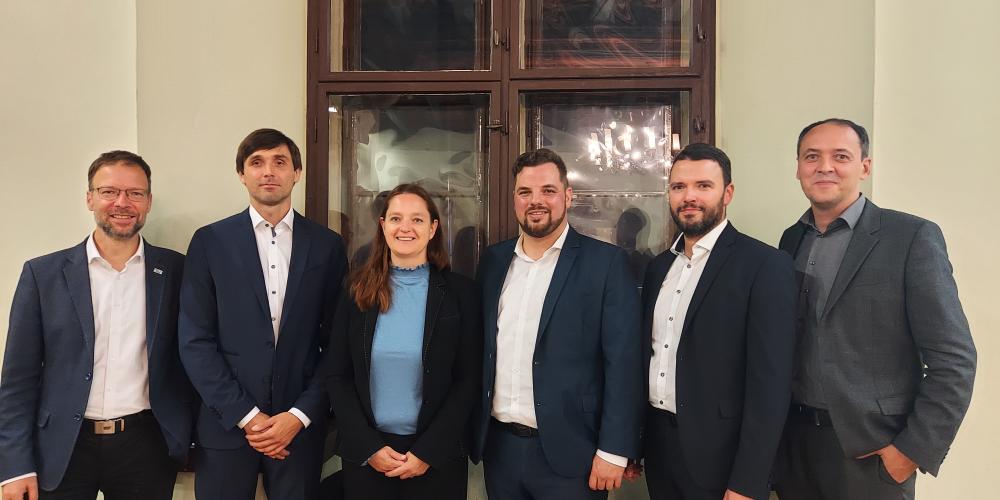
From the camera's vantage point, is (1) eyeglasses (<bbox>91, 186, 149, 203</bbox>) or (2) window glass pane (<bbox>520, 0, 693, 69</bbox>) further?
(2) window glass pane (<bbox>520, 0, 693, 69</bbox>)

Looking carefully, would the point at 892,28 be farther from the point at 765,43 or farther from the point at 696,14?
the point at 696,14

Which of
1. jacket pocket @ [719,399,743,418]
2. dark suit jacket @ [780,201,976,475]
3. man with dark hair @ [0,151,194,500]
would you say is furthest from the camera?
man with dark hair @ [0,151,194,500]

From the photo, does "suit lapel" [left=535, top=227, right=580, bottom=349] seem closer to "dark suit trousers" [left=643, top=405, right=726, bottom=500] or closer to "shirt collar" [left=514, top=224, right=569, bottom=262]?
"shirt collar" [left=514, top=224, right=569, bottom=262]

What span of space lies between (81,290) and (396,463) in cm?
135

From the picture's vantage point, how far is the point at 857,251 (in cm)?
189

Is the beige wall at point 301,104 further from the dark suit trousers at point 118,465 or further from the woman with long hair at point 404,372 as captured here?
the woman with long hair at point 404,372

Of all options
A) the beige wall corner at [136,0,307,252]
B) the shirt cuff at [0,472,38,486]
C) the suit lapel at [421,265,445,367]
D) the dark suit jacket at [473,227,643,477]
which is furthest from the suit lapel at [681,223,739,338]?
the shirt cuff at [0,472,38,486]

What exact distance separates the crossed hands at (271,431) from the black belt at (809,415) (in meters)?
1.72

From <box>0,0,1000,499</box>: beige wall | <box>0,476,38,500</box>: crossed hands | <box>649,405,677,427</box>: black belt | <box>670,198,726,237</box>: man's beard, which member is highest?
<box>0,0,1000,499</box>: beige wall

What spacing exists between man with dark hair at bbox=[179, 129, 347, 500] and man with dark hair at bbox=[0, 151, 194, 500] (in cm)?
16

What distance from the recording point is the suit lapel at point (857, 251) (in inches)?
74.0

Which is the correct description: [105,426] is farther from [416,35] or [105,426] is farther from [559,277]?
[416,35]

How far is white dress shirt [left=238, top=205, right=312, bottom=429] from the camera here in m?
2.26

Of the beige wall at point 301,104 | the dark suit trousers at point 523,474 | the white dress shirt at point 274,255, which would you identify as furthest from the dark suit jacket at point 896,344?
the white dress shirt at point 274,255
